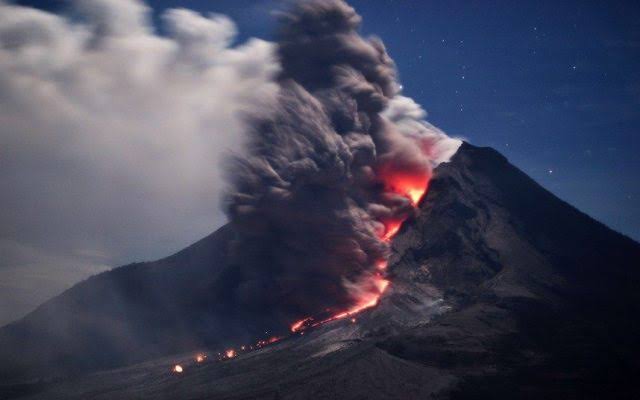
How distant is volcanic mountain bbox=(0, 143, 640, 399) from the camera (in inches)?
514

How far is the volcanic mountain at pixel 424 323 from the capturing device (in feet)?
42.8

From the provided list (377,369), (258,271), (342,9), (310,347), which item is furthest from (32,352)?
(342,9)

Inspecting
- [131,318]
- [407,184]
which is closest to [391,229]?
[407,184]

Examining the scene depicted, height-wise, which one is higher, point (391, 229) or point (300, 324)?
point (391, 229)

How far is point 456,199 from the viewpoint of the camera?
22.9 meters

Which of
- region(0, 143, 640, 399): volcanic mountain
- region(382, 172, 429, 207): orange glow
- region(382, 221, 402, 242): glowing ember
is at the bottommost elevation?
region(0, 143, 640, 399): volcanic mountain

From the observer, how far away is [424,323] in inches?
648

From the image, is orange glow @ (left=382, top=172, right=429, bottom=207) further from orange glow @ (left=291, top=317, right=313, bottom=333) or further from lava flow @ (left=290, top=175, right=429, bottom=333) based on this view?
orange glow @ (left=291, top=317, right=313, bottom=333)

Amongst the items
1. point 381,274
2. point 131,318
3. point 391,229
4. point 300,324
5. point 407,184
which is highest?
point 407,184

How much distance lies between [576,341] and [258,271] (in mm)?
14052

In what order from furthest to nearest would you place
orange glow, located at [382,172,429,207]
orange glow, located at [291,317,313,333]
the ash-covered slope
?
orange glow, located at [382,172,429,207] → the ash-covered slope → orange glow, located at [291,317,313,333]

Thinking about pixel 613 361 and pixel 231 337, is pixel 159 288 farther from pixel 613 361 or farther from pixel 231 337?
pixel 613 361

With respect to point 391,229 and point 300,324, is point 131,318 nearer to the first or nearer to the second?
point 300,324

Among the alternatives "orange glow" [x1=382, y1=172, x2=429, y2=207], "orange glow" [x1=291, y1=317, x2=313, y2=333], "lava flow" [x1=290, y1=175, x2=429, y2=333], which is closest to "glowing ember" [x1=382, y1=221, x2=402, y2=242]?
"lava flow" [x1=290, y1=175, x2=429, y2=333]
